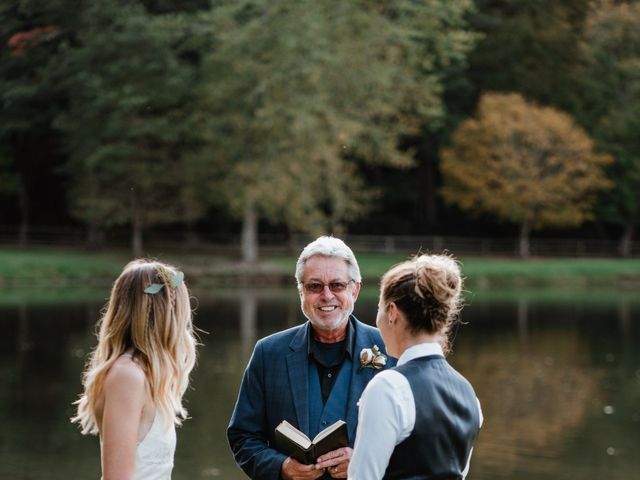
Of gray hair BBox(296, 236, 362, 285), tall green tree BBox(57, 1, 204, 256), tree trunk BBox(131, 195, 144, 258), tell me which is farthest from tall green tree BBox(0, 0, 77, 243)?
gray hair BBox(296, 236, 362, 285)

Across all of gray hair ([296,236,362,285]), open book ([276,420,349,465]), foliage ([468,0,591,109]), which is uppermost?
foliage ([468,0,591,109])

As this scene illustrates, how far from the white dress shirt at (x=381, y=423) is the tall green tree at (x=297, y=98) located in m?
29.7

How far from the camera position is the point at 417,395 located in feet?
9.84

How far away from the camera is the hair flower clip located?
3.28 meters

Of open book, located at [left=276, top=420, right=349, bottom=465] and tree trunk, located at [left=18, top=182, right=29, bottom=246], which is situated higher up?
open book, located at [left=276, top=420, right=349, bottom=465]

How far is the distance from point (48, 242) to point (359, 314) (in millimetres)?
18404

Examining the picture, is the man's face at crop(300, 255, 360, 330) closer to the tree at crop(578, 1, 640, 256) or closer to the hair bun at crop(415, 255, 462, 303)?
the hair bun at crop(415, 255, 462, 303)

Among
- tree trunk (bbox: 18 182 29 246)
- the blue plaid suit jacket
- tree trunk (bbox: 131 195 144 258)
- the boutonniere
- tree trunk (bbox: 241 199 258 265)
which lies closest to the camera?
the boutonniere

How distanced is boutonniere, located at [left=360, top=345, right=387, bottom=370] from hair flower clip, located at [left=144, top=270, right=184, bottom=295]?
2.12 feet

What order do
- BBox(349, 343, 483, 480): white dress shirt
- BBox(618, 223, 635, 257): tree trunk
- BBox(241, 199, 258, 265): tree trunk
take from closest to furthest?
BBox(349, 343, 483, 480): white dress shirt, BBox(241, 199, 258, 265): tree trunk, BBox(618, 223, 635, 257): tree trunk

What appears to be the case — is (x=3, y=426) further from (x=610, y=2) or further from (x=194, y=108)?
(x=610, y=2)

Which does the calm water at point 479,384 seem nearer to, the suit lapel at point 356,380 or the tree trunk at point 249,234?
the tree trunk at point 249,234

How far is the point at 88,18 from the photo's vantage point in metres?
31.0

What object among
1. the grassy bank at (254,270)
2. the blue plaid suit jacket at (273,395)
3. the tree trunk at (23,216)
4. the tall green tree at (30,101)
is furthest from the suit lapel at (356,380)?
the tree trunk at (23,216)
